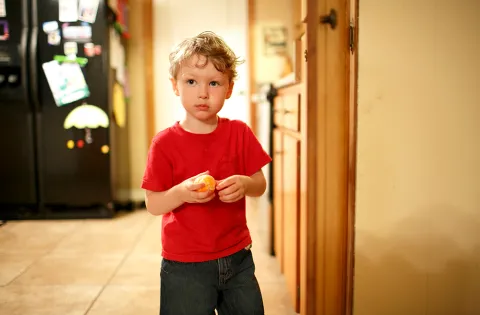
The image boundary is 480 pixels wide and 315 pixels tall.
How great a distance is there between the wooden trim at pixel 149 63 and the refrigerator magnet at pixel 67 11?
763 millimetres

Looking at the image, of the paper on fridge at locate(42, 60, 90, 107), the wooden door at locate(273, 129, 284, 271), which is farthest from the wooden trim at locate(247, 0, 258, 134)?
the wooden door at locate(273, 129, 284, 271)

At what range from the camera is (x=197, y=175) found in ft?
3.28

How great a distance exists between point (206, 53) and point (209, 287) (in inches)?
22.2

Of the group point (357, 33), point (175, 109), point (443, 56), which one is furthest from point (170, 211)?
point (175, 109)

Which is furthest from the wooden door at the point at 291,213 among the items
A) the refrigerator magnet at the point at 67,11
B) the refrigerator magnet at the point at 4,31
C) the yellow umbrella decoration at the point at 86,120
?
the refrigerator magnet at the point at 4,31

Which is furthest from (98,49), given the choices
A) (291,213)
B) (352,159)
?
(352,159)

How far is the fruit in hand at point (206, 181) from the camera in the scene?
0.95 m

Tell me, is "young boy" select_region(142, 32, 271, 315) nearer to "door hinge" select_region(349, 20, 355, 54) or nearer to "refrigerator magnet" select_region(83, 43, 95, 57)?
"door hinge" select_region(349, 20, 355, 54)

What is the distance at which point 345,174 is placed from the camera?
4.05ft

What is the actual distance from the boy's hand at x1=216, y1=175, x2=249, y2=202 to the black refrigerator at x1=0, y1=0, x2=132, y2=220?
247cm

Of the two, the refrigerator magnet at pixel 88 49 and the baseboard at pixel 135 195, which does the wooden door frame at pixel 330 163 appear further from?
the baseboard at pixel 135 195

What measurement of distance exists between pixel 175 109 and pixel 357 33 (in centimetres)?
292

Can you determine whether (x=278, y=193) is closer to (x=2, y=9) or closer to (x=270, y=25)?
(x=270, y=25)

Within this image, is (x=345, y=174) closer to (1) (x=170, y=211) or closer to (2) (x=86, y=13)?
(1) (x=170, y=211)
